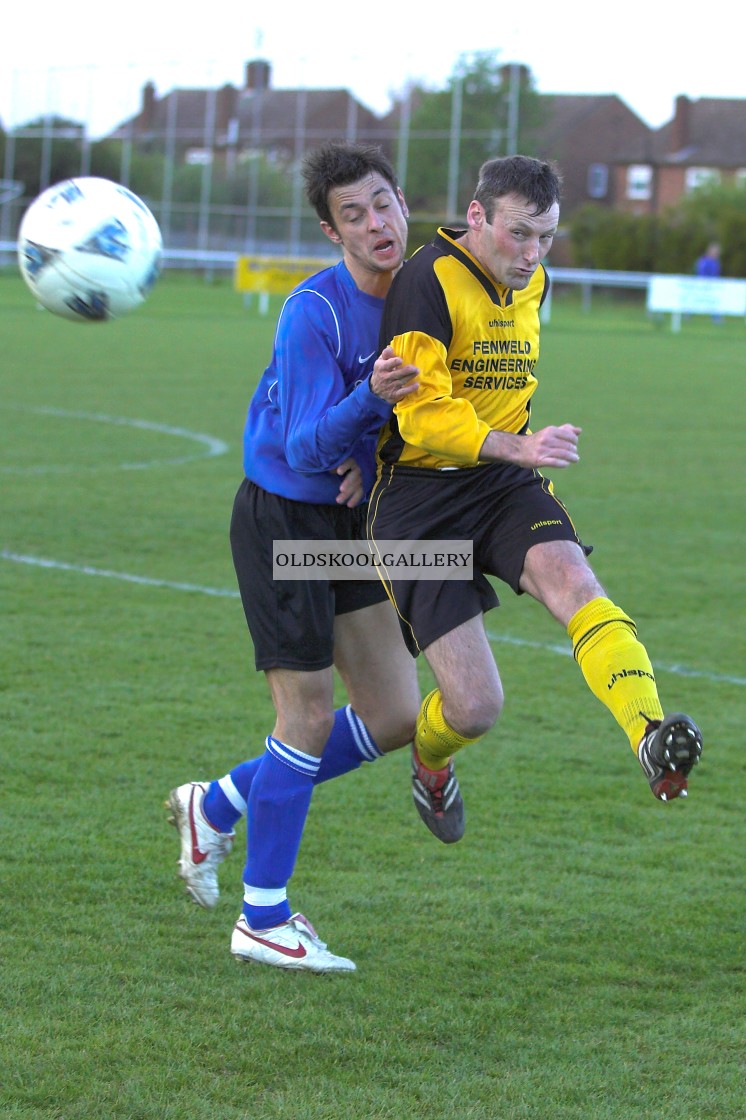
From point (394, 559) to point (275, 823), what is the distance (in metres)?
0.79

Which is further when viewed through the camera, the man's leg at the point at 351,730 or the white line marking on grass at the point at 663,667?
the white line marking on grass at the point at 663,667

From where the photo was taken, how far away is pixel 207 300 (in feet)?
125

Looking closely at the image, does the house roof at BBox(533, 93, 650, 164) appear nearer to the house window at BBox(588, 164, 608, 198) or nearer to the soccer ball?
the house window at BBox(588, 164, 608, 198)

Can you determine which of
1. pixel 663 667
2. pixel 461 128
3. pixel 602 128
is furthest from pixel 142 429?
pixel 602 128

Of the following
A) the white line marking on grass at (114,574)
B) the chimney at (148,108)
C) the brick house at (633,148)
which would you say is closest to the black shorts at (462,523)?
the white line marking on grass at (114,574)

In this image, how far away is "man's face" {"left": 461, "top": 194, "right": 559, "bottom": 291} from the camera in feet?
12.3

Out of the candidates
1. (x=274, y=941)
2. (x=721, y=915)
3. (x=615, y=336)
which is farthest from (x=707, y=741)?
(x=615, y=336)

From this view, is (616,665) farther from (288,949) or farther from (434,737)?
(288,949)

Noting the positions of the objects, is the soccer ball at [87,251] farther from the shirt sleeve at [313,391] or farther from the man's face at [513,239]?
the man's face at [513,239]

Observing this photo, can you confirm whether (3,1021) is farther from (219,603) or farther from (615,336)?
(615,336)

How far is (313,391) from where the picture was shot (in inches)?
145

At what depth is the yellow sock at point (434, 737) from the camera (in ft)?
12.9

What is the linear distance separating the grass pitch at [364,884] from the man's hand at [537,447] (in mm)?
1375

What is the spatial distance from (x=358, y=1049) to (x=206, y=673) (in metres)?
3.32
